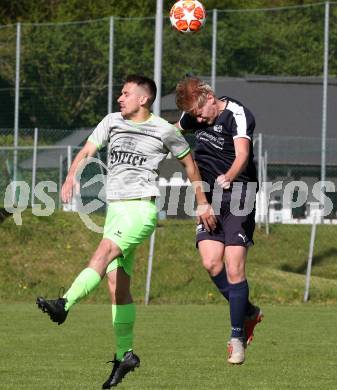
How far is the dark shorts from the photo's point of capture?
940 centimetres

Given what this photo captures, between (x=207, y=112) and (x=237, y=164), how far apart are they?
577mm

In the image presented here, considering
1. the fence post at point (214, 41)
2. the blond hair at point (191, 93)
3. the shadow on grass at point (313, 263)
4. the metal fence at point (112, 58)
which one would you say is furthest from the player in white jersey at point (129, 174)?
the fence post at point (214, 41)

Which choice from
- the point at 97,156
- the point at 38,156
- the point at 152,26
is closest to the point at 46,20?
the point at 152,26

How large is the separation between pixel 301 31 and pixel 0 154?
7.66 meters

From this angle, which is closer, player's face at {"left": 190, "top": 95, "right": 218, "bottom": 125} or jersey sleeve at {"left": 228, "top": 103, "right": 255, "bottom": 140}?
jersey sleeve at {"left": 228, "top": 103, "right": 255, "bottom": 140}

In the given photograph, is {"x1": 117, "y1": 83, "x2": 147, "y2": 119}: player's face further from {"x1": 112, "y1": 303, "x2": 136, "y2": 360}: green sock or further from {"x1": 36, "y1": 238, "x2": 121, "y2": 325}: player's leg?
{"x1": 112, "y1": 303, "x2": 136, "y2": 360}: green sock

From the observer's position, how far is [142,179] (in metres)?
8.56

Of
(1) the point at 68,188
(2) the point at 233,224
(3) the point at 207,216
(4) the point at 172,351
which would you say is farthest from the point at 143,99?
(4) the point at 172,351

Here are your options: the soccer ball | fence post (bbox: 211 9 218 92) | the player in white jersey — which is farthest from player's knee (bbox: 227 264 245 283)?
fence post (bbox: 211 9 218 92)

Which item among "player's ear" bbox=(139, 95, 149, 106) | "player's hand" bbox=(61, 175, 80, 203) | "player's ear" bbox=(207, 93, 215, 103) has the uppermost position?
"player's ear" bbox=(207, 93, 215, 103)

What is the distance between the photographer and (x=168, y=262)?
20531 millimetres

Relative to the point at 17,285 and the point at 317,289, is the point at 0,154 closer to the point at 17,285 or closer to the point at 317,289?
the point at 17,285

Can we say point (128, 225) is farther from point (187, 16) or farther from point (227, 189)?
point (187, 16)

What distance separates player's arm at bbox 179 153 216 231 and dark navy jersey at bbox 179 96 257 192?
33cm
